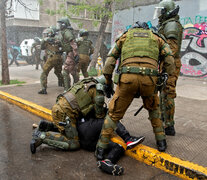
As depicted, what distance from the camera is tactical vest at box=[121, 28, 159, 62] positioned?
2.61 meters

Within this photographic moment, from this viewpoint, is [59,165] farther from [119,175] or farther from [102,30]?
[102,30]

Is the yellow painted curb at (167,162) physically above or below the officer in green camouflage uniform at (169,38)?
below

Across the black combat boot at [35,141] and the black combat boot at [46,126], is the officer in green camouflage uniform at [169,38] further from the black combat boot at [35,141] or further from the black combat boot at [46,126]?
the black combat boot at [35,141]

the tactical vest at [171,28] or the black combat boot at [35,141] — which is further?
the tactical vest at [171,28]

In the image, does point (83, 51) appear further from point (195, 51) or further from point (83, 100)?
point (195, 51)

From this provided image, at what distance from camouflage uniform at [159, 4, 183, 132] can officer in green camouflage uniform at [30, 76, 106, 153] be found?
1002 millimetres

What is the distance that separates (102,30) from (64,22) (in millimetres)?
5573

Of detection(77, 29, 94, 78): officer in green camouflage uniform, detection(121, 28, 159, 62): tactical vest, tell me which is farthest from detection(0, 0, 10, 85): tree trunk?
detection(121, 28, 159, 62): tactical vest

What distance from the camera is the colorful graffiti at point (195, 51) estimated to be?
9.77m

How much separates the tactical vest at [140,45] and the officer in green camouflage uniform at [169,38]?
0.80m

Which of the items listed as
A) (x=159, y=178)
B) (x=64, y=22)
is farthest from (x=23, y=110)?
(x=159, y=178)

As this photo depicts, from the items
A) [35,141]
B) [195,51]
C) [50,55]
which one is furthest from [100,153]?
[195,51]

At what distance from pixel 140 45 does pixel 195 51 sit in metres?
8.38

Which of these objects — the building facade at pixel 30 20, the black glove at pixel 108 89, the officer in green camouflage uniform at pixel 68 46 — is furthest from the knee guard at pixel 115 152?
the building facade at pixel 30 20
